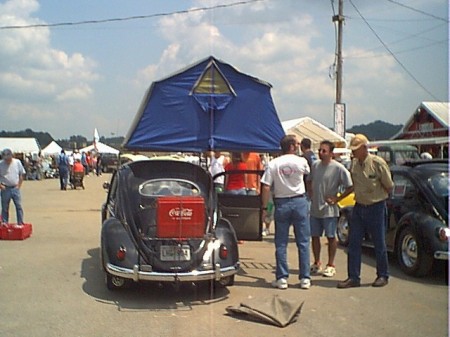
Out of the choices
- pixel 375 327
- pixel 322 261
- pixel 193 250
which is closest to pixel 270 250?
pixel 322 261

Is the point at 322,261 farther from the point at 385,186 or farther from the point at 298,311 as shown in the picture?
the point at 298,311

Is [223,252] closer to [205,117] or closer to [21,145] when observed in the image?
[205,117]

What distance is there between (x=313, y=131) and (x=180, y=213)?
50.7 ft

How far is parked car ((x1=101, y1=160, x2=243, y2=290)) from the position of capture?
5.94m

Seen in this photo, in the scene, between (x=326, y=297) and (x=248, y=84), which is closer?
(x=326, y=297)

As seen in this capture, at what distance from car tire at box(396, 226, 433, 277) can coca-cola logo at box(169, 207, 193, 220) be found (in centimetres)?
334

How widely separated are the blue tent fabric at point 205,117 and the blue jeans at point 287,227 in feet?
5.79

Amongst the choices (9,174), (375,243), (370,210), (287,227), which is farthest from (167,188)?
(9,174)

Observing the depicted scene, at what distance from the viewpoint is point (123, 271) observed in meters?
5.89

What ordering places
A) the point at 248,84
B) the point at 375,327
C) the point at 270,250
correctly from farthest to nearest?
the point at 270,250 → the point at 248,84 → the point at 375,327

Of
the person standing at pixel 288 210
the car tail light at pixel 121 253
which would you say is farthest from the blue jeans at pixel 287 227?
the car tail light at pixel 121 253

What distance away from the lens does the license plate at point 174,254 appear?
19.7 feet

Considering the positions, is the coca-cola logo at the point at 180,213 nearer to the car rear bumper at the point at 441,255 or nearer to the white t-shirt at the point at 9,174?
the car rear bumper at the point at 441,255

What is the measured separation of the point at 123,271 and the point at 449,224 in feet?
14.4
